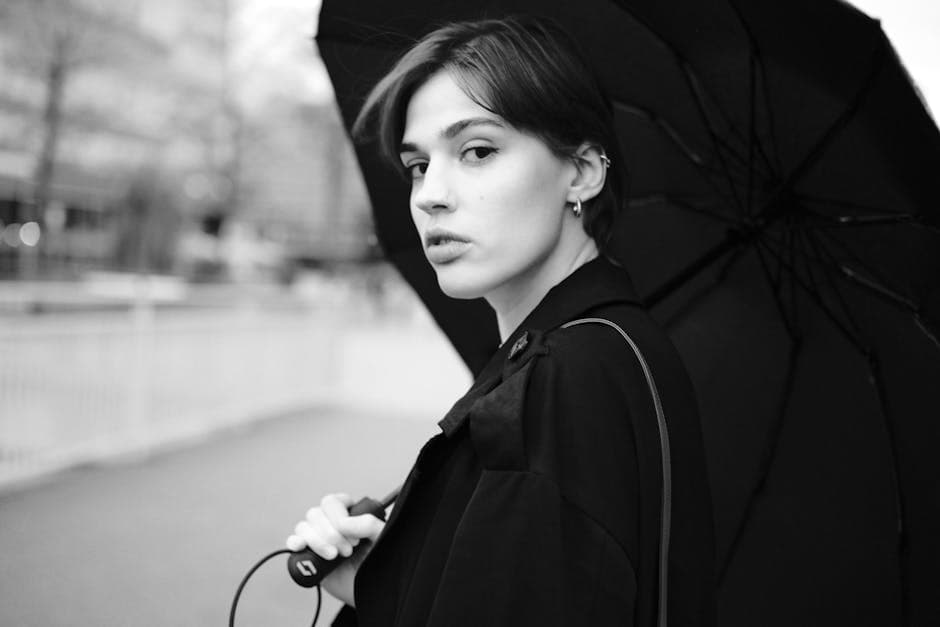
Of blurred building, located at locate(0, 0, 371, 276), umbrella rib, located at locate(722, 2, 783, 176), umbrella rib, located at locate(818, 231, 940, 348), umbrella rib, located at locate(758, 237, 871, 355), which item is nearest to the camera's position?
umbrella rib, located at locate(722, 2, 783, 176)

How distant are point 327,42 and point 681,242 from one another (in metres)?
1.30

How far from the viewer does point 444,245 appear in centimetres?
151

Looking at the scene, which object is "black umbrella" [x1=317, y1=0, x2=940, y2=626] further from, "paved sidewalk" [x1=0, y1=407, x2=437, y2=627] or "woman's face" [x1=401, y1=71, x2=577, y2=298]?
"paved sidewalk" [x1=0, y1=407, x2=437, y2=627]

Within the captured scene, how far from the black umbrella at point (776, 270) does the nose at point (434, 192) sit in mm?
756

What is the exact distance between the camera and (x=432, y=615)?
113 centimetres

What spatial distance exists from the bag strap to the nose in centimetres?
38

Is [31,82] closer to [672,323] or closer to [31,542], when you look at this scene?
Answer: [31,542]

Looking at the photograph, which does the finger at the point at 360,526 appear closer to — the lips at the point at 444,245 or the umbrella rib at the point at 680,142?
the lips at the point at 444,245

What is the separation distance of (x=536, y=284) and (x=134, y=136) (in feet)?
68.6

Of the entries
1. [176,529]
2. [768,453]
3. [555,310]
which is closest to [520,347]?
[555,310]

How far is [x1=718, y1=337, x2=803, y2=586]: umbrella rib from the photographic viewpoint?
2.36 m

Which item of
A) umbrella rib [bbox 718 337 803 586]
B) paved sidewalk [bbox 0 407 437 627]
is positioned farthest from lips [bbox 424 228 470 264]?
paved sidewalk [bbox 0 407 437 627]

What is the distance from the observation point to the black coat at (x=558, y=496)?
3.63 feet

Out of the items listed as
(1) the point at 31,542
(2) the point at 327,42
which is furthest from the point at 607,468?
(1) the point at 31,542
